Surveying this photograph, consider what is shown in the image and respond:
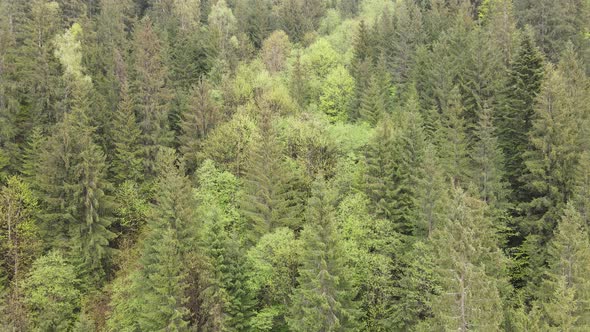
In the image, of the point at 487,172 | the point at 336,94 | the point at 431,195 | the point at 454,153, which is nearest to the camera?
the point at 431,195

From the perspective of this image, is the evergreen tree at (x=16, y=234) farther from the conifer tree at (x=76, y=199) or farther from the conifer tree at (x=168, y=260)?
the conifer tree at (x=168, y=260)

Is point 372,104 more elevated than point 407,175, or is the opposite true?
point 372,104

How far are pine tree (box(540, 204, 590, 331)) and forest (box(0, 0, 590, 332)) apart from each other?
0.54 ft

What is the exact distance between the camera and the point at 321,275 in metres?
36.1

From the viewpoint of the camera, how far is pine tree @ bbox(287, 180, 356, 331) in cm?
3591

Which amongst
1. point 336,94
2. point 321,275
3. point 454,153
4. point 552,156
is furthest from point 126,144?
point 552,156

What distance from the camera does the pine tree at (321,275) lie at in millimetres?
35906

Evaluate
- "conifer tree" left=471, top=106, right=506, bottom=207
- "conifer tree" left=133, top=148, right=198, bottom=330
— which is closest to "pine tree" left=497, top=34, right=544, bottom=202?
"conifer tree" left=471, top=106, right=506, bottom=207

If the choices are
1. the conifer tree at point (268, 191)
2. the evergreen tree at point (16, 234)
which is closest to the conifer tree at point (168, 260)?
the conifer tree at point (268, 191)

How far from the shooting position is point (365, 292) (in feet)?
131

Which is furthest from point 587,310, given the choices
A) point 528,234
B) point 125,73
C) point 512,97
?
point 125,73

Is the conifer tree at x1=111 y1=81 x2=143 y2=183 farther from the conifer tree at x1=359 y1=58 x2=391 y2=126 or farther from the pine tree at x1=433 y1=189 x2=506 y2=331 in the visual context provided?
the pine tree at x1=433 y1=189 x2=506 y2=331

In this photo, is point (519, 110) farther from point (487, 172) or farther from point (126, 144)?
point (126, 144)

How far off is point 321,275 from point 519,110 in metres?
26.3
